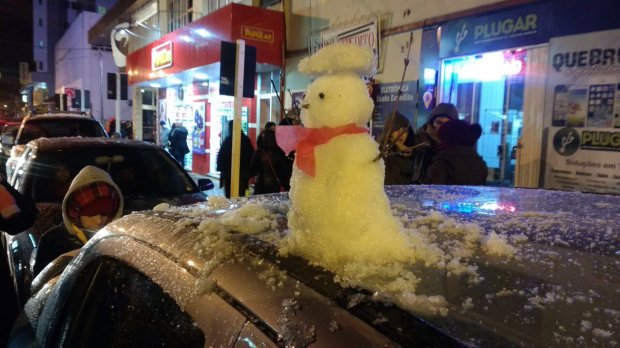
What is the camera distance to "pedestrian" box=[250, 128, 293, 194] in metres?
6.60

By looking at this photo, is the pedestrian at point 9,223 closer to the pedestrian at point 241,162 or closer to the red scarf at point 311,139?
the red scarf at point 311,139

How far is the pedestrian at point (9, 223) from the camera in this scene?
2.43 m

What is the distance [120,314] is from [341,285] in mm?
991

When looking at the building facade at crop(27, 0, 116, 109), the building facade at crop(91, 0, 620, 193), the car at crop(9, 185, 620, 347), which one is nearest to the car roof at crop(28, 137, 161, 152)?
the building facade at crop(91, 0, 620, 193)

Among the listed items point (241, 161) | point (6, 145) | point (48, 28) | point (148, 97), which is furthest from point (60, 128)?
point (48, 28)

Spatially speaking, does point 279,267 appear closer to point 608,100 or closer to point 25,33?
point 608,100

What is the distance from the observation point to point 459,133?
14.2ft

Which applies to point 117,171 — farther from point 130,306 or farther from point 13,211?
point 130,306

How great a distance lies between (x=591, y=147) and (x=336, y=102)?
5.26m

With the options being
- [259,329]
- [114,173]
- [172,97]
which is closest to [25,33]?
[172,97]

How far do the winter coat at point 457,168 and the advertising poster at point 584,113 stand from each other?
6.53 feet

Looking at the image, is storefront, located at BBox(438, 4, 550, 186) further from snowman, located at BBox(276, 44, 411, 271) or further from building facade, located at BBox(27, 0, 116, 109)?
building facade, located at BBox(27, 0, 116, 109)

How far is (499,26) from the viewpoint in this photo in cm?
635

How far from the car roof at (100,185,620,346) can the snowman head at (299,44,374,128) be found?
408mm
